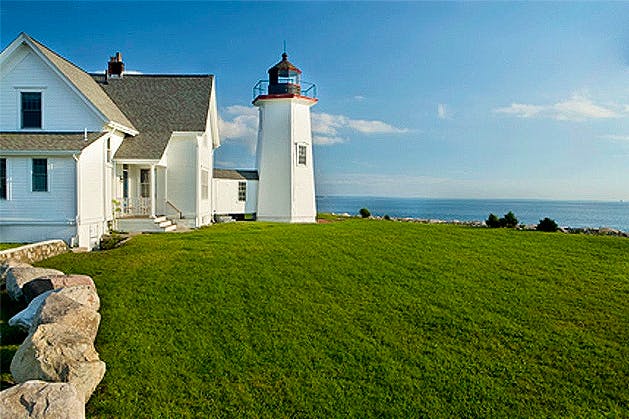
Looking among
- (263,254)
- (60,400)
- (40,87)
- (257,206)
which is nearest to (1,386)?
(60,400)

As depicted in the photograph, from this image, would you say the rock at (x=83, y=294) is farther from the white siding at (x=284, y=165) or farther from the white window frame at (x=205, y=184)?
the white siding at (x=284, y=165)

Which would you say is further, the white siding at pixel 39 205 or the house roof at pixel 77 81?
the house roof at pixel 77 81

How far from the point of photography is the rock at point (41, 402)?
19.9ft

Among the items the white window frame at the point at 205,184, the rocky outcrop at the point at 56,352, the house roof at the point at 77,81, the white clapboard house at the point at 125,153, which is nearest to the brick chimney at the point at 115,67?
the white clapboard house at the point at 125,153

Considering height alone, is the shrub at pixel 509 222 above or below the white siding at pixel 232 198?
below

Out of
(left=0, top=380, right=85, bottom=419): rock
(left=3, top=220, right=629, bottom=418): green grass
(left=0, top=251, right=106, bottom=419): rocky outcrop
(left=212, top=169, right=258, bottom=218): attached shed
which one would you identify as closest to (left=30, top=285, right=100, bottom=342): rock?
(left=0, top=251, right=106, bottom=419): rocky outcrop

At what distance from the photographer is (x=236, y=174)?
95.5ft

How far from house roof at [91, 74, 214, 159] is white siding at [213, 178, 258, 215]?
488 centimetres

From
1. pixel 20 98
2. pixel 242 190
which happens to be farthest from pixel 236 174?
pixel 20 98

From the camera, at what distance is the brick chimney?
1005 inches

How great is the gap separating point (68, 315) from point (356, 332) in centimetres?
513

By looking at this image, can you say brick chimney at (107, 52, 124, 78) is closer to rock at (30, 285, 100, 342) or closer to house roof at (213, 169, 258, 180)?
house roof at (213, 169, 258, 180)

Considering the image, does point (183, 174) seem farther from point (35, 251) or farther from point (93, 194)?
point (35, 251)

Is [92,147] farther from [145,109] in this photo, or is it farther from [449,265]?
[449,265]
